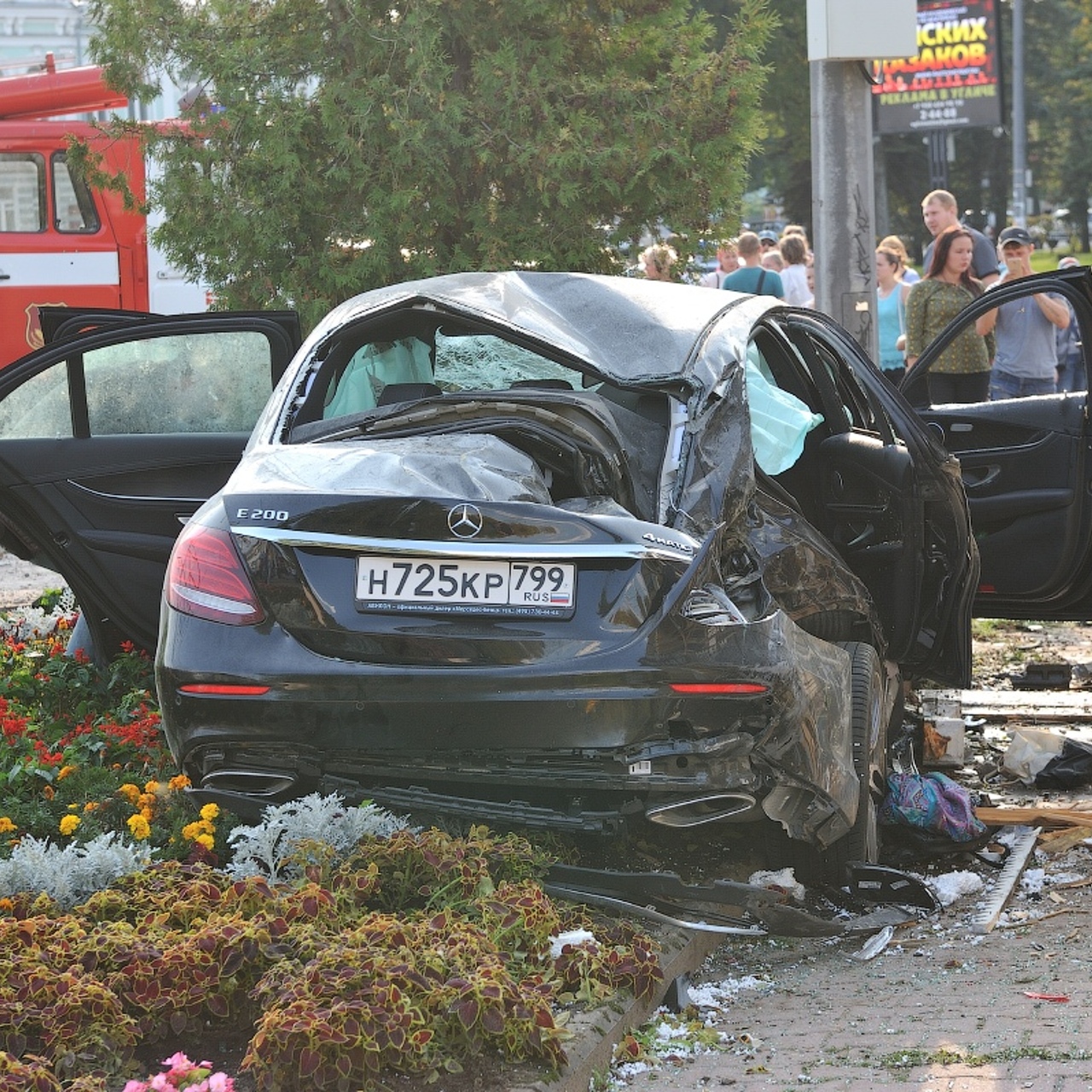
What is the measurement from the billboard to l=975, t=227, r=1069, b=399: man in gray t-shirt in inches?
879

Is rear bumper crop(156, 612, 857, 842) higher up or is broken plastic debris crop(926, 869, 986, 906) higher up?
rear bumper crop(156, 612, 857, 842)

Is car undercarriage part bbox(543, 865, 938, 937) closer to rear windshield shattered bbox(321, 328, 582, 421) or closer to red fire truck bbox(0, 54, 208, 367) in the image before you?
rear windshield shattered bbox(321, 328, 582, 421)

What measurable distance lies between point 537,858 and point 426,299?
166cm

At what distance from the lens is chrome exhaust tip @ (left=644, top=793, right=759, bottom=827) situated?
4180mm

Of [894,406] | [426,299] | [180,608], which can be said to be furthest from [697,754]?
[894,406]

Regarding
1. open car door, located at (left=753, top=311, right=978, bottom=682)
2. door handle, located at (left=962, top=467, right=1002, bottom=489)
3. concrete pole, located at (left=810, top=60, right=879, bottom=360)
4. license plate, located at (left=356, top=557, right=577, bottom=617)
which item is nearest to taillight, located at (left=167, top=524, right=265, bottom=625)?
license plate, located at (left=356, top=557, right=577, bottom=617)

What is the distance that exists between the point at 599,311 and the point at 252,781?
1.70m

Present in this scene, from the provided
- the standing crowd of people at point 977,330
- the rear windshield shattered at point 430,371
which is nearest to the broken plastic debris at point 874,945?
the rear windshield shattered at point 430,371

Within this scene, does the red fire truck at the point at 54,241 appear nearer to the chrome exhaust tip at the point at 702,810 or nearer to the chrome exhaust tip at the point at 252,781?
the chrome exhaust tip at the point at 252,781

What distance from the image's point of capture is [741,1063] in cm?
381

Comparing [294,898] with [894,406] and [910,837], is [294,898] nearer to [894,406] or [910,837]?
[910,837]

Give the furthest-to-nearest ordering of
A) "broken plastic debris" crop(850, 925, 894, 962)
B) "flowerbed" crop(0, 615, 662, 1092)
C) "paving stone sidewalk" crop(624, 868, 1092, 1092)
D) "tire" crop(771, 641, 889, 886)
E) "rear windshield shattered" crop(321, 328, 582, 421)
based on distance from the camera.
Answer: "rear windshield shattered" crop(321, 328, 582, 421)
"tire" crop(771, 641, 889, 886)
"broken plastic debris" crop(850, 925, 894, 962)
"paving stone sidewalk" crop(624, 868, 1092, 1092)
"flowerbed" crop(0, 615, 662, 1092)

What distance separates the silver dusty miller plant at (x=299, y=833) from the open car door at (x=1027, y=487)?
320 cm

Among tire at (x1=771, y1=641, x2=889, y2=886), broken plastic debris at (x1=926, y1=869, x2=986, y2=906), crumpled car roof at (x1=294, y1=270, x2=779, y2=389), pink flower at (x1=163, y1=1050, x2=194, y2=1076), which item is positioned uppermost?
crumpled car roof at (x1=294, y1=270, x2=779, y2=389)
